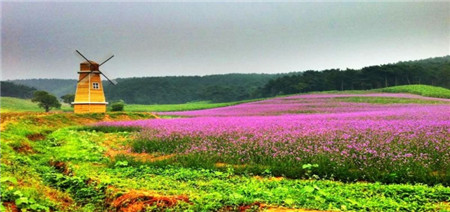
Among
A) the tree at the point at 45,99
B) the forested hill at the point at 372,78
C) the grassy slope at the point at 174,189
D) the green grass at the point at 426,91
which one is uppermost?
the forested hill at the point at 372,78

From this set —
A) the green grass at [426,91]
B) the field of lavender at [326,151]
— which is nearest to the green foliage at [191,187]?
the field of lavender at [326,151]

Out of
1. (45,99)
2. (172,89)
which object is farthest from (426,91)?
(172,89)

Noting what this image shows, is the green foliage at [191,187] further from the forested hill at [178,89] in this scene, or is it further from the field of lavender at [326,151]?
the forested hill at [178,89]

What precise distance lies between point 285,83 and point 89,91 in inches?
2331

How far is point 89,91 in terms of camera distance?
102 ft

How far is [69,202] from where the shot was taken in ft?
21.7

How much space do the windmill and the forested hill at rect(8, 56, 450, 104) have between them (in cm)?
5234

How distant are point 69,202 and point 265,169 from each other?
15.1ft

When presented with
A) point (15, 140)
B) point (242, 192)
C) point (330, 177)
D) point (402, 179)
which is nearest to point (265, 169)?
point (330, 177)

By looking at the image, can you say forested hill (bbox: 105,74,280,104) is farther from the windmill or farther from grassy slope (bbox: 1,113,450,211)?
grassy slope (bbox: 1,113,450,211)

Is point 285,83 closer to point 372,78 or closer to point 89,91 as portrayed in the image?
point 372,78

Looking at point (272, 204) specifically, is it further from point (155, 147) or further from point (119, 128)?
point (119, 128)

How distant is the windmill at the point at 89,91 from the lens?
30734mm

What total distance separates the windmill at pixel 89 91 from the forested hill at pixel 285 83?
A: 172 ft
